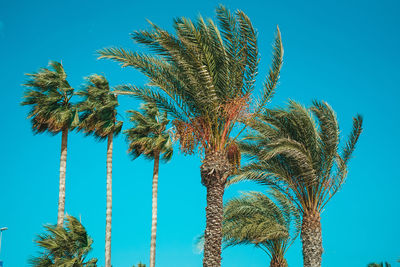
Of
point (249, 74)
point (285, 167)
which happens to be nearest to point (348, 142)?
point (285, 167)

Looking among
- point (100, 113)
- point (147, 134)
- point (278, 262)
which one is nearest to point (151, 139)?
point (147, 134)

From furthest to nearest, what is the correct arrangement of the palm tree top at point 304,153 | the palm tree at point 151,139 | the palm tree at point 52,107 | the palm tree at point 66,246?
the palm tree at point 151,139
the palm tree at point 52,107
the palm tree top at point 304,153
the palm tree at point 66,246

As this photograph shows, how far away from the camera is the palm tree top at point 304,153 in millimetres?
18719

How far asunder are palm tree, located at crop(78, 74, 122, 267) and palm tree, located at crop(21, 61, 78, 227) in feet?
3.17

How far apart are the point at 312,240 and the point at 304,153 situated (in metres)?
3.97

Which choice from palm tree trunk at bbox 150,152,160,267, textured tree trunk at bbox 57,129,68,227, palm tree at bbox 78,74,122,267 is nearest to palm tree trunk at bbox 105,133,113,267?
palm tree at bbox 78,74,122,267

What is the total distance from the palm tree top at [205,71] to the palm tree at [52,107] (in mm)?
7261

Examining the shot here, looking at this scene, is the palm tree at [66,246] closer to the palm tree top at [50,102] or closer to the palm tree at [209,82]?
the palm tree at [209,82]

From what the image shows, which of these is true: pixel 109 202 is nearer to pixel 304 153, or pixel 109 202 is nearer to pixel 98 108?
pixel 98 108

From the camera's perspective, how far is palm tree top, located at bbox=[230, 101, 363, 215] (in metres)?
18.7

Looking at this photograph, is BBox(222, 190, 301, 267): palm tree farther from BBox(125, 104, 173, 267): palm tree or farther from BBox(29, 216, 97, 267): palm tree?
BBox(29, 216, 97, 267): palm tree

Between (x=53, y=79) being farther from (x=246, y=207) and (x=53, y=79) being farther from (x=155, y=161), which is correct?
(x=246, y=207)

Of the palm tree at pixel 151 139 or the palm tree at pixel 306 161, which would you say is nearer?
the palm tree at pixel 306 161

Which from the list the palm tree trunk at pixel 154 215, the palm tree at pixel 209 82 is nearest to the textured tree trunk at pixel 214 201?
the palm tree at pixel 209 82
